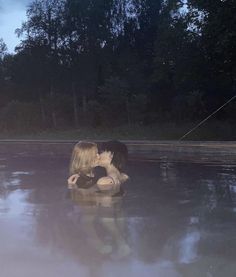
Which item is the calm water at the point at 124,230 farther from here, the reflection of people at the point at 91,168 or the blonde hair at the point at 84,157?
the blonde hair at the point at 84,157

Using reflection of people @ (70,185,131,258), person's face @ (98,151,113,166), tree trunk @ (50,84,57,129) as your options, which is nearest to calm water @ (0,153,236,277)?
reflection of people @ (70,185,131,258)

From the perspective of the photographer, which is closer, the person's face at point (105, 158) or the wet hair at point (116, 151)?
the person's face at point (105, 158)

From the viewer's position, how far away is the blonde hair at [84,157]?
7.88 metres

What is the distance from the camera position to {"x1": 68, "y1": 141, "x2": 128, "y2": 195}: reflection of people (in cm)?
789

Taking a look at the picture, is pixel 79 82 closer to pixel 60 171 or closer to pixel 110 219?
pixel 60 171

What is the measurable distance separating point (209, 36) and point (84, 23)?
18.7m

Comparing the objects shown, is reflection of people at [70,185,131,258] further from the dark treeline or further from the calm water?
the dark treeline

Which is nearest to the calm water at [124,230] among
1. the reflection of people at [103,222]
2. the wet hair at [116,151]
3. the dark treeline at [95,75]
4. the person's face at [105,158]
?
the reflection of people at [103,222]

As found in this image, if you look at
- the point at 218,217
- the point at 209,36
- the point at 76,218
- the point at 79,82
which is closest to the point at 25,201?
the point at 76,218

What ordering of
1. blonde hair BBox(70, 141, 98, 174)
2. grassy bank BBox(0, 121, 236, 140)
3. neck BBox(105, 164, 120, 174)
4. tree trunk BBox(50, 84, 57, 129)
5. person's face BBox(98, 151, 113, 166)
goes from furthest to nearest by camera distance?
tree trunk BBox(50, 84, 57, 129) < grassy bank BBox(0, 121, 236, 140) < neck BBox(105, 164, 120, 174) < person's face BBox(98, 151, 113, 166) < blonde hair BBox(70, 141, 98, 174)

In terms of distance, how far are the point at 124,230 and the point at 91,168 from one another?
9.02 ft

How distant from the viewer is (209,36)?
22.9 m

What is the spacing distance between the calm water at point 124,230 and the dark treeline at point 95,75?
2367cm

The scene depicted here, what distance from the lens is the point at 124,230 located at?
5426 millimetres
